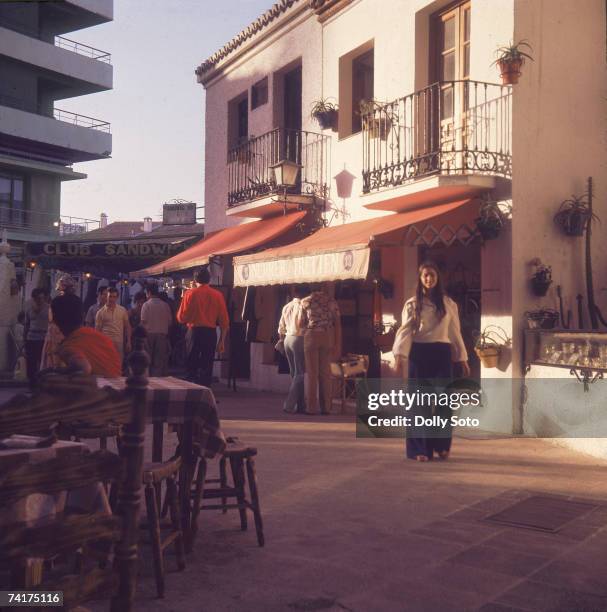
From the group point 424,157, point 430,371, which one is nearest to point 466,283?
point 424,157

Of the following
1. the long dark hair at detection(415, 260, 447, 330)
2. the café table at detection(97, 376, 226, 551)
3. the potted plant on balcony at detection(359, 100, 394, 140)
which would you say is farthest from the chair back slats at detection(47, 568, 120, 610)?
the potted plant on balcony at detection(359, 100, 394, 140)

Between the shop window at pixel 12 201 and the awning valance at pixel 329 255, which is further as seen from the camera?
the shop window at pixel 12 201

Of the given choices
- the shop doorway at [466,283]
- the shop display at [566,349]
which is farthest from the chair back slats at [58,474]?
the shop doorway at [466,283]

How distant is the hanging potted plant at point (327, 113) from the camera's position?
13.9 m

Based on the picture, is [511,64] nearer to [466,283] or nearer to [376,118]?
[466,283]

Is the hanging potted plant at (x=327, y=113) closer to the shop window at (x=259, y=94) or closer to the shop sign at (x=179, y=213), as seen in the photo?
the shop window at (x=259, y=94)

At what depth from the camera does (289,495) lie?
6.30m

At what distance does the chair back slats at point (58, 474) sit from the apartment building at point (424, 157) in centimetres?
730

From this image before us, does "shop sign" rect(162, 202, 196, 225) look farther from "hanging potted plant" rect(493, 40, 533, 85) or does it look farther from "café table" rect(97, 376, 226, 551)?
"café table" rect(97, 376, 226, 551)

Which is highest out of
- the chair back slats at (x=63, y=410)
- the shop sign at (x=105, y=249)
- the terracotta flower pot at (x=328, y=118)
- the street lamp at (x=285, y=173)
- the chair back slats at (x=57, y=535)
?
the terracotta flower pot at (x=328, y=118)

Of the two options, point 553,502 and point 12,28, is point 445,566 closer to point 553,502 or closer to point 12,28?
point 553,502

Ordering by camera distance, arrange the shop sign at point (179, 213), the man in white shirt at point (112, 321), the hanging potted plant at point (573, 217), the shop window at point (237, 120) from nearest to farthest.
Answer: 1. the hanging potted plant at point (573, 217)
2. the man in white shirt at point (112, 321)
3. the shop window at point (237, 120)
4. the shop sign at point (179, 213)

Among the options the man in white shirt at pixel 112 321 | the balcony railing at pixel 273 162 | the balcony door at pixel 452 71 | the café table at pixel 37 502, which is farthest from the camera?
the balcony railing at pixel 273 162

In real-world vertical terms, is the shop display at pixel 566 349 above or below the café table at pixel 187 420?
above
